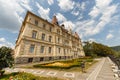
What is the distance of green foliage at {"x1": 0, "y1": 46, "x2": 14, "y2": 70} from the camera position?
417 inches

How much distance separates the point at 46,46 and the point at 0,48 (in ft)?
68.8

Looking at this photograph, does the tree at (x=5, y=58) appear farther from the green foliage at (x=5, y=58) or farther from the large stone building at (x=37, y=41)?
the large stone building at (x=37, y=41)

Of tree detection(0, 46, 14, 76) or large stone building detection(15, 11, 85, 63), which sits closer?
tree detection(0, 46, 14, 76)

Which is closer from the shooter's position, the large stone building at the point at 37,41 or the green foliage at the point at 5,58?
the green foliage at the point at 5,58

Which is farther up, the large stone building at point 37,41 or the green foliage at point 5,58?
the large stone building at point 37,41

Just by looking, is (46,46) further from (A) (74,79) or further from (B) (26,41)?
(A) (74,79)

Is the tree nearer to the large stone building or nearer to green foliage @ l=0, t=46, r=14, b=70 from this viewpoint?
green foliage @ l=0, t=46, r=14, b=70

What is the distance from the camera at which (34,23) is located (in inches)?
1113

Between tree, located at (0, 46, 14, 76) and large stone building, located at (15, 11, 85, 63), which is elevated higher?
large stone building, located at (15, 11, 85, 63)

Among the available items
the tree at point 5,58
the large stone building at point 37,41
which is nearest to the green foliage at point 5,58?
the tree at point 5,58

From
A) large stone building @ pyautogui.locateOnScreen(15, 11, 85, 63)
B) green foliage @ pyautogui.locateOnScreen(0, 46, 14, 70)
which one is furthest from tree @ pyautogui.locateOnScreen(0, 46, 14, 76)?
large stone building @ pyautogui.locateOnScreen(15, 11, 85, 63)

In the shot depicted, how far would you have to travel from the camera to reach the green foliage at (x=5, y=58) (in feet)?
34.7

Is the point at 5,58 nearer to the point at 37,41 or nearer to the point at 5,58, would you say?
the point at 5,58

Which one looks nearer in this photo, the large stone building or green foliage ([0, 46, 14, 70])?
green foliage ([0, 46, 14, 70])
